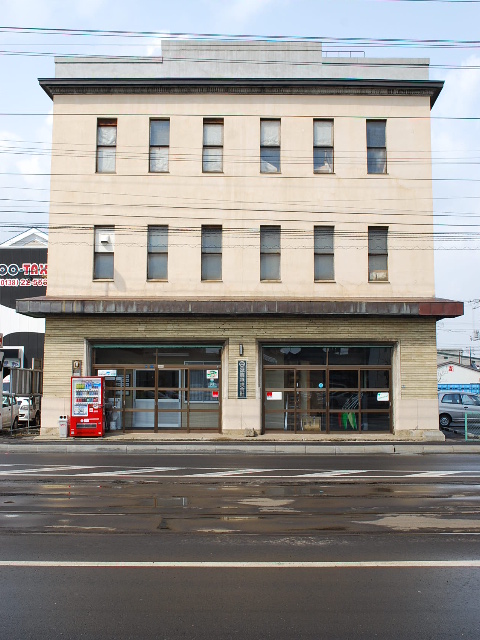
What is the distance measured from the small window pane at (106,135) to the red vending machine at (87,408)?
28.1ft

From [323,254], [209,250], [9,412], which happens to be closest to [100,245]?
[209,250]

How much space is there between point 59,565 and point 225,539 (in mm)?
2029

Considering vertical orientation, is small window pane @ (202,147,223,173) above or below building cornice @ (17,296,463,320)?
above

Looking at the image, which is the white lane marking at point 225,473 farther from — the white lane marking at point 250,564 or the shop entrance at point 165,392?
the shop entrance at point 165,392

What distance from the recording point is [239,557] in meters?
7.04

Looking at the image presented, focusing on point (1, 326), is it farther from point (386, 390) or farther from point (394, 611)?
point (394, 611)

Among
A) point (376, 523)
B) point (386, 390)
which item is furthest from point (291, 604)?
point (386, 390)

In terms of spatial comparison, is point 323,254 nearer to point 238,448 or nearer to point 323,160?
point 323,160

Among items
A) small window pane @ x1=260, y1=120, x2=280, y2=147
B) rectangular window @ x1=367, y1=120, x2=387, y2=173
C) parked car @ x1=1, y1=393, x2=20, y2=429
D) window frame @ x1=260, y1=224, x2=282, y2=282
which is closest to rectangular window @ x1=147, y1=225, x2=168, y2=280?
window frame @ x1=260, y1=224, x2=282, y2=282

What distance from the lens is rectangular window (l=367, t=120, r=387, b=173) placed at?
23.9 metres

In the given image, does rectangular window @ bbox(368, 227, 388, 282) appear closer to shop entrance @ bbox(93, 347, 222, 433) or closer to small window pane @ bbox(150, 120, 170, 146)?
shop entrance @ bbox(93, 347, 222, 433)

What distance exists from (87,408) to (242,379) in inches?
209

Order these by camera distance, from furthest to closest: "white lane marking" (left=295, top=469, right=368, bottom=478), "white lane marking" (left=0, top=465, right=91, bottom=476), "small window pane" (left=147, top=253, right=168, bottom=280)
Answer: "small window pane" (left=147, top=253, right=168, bottom=280)
"white lane marking" (left=0, top=465, right=91, bottom=476)
"white lane marking" (left=295, top=469, right=368, bottom=478)

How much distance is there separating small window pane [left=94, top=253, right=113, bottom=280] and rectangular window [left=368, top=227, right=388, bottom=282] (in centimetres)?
926
